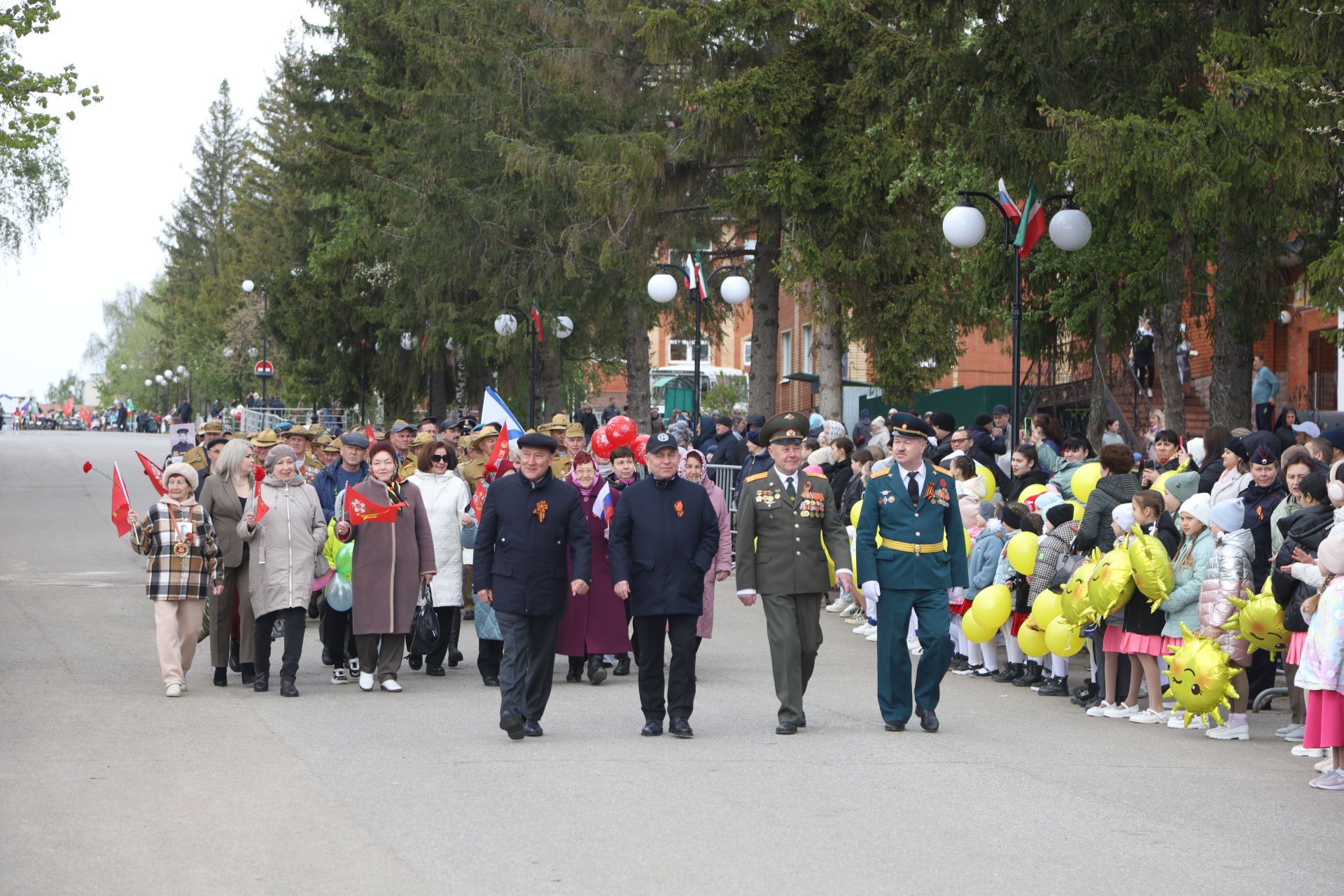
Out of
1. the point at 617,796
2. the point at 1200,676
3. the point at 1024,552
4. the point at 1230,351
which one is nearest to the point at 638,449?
the point at 1024,552

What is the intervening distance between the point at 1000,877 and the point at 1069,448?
7.79 metres

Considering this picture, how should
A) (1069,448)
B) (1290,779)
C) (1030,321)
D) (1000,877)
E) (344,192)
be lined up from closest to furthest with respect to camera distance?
(1000,877)
(1290,779)
(1069,448)
(1030,321)
(344,192)

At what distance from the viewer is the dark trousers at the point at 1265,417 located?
2366 centimetres

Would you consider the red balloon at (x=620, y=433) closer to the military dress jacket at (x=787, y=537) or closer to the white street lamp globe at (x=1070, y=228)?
the military dress jacket at (x=787, y=537)

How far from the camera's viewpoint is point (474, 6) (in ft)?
117

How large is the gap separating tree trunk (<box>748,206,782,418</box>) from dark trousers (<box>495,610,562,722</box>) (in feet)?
58.0

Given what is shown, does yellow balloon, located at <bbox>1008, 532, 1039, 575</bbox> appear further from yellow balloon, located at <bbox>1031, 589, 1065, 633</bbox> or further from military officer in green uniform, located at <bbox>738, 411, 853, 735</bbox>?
military officer in green uniform, located at <bbox>738, 411, 853, 735</bbox>

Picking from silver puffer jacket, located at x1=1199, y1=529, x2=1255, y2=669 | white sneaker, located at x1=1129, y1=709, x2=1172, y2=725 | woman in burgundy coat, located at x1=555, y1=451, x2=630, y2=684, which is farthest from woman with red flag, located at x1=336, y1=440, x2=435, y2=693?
silver puffer jacket, located at x1=1199, y1=529, x2=1255, y2=669

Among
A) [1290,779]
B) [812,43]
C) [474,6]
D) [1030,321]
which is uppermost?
[474,6]

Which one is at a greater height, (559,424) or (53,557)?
(559,424)

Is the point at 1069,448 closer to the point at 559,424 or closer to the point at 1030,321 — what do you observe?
the point at 559,424

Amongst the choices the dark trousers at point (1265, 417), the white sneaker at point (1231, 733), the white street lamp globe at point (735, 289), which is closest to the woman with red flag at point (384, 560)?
the white sneaker at point (1231, 733)

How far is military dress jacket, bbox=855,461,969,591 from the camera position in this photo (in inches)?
402

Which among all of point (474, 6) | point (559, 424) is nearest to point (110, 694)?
point (559, 424)
